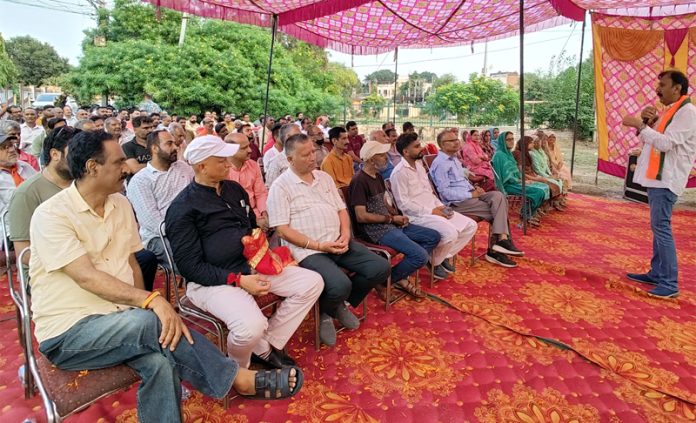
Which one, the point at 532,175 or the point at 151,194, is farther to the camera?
the point at 532,175

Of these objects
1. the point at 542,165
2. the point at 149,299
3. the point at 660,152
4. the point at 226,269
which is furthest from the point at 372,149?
the point at 542,165

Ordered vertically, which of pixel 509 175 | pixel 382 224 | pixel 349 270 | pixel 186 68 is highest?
pixel 186 68

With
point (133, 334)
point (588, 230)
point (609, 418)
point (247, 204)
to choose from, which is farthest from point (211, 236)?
point (588, 230)

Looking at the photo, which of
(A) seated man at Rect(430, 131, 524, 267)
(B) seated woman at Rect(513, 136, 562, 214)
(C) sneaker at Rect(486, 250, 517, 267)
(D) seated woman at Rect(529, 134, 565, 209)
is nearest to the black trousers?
(A) seated man at Rect(430, 131, 524, 267)

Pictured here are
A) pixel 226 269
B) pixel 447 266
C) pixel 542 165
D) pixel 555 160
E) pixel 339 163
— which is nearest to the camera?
pixel 226 269

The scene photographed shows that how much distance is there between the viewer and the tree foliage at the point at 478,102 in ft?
65.0

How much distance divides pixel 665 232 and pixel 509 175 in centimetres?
218

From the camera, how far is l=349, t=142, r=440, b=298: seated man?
11.0 feet

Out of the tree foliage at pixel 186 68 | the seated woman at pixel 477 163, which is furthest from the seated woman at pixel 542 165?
the tree foliage at pixel 186 68

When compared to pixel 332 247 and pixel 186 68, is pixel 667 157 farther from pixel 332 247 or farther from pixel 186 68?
pixel 186 68

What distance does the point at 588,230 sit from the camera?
5.70 m

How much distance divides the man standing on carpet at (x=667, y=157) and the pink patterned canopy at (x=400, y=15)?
1994mm

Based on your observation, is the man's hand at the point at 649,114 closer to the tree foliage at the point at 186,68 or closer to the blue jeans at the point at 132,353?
the blue jeans at the point at 132,353

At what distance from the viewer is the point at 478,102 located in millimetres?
20156
